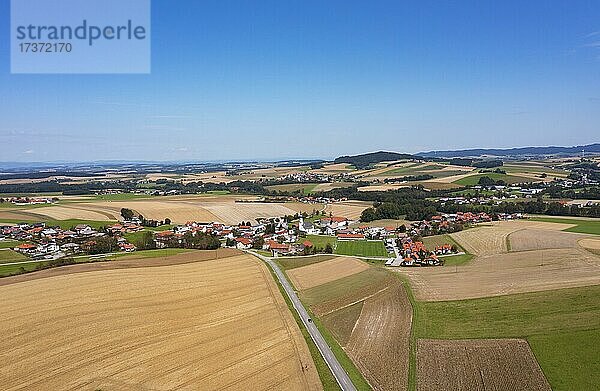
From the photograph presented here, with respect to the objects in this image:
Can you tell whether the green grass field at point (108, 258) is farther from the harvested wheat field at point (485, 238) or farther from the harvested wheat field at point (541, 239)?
the harvested wheat field at point (541, 239)

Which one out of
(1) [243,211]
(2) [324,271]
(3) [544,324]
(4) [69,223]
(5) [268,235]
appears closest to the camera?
(3) [544,324]

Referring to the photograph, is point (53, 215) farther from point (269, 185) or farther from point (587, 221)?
point (587, 221)

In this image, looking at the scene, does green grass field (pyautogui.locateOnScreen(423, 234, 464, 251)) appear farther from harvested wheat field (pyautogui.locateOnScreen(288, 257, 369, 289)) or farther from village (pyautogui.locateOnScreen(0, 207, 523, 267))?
harvested wheat field (pyautogui.locateOnScreen(288, 257, 369, 289))

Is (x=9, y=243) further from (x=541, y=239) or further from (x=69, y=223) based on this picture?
(x=541, y=239)

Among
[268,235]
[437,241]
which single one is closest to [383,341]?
[437,241]

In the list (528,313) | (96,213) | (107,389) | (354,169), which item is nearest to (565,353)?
(528,313)
